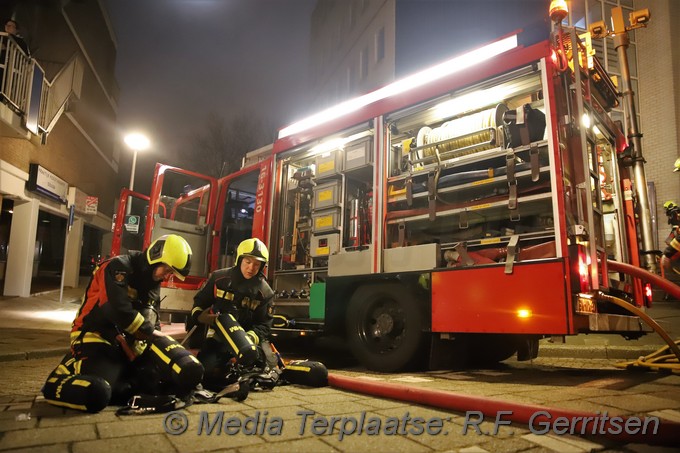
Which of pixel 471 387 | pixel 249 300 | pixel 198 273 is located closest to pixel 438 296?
pixel 471 387

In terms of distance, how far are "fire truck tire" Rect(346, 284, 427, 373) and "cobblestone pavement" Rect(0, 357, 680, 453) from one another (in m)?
0.49

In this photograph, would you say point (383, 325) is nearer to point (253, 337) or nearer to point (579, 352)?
point (253, 337)

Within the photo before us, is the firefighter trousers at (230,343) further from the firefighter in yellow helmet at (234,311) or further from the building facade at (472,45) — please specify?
the building facade at (472,45)

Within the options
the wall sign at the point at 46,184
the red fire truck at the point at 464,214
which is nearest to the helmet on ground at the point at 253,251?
the red fire truck at the point at 464,214

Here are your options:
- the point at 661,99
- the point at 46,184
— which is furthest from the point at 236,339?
the point at 661,99

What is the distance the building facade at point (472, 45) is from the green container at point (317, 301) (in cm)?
336

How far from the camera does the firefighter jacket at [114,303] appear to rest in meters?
2.99

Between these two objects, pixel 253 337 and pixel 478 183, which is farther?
pixel 478 183

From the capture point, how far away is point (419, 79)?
4871 millimetres

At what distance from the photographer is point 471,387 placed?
3.54 meters

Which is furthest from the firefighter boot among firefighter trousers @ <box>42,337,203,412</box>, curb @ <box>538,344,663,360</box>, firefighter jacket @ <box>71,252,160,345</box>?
curb @ <box>538,344,663,360</box>

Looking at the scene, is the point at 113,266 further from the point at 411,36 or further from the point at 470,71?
the point at 411,36

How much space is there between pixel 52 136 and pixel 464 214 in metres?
14.9

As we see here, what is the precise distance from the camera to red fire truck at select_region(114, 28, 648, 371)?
12.3 ft
